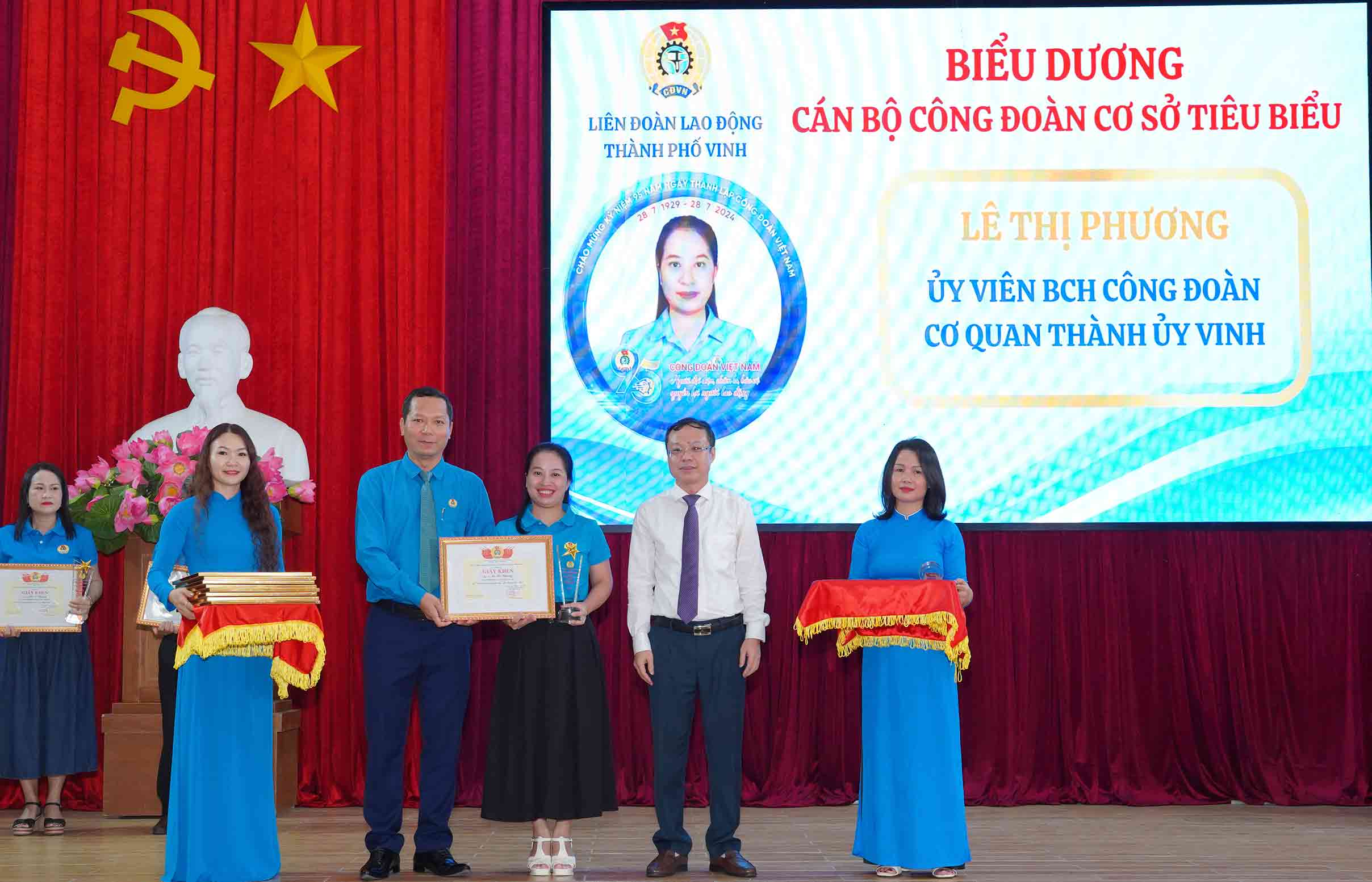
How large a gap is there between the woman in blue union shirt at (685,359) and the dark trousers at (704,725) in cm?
177

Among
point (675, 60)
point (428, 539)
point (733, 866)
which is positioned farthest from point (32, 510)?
point (675, 60)

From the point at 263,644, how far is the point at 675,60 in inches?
133

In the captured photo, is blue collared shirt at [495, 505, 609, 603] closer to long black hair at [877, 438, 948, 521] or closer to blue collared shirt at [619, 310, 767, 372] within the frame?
long black hair at [877, 438, 948, 521]

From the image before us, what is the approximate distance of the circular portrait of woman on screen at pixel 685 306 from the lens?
582cm

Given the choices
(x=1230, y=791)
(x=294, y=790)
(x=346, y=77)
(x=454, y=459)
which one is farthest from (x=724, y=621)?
(x=346, y=77)

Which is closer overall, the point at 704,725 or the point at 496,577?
the point at 496,577

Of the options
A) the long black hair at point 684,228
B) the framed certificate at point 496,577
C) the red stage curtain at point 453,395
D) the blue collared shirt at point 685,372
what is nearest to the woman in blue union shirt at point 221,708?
the framed certificate at point 496,577

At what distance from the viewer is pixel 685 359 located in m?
5.84

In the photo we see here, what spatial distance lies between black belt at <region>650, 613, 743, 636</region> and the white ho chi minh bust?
211 cm

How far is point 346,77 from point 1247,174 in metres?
4.09

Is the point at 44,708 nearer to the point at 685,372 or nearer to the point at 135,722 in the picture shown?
the point at 135,722

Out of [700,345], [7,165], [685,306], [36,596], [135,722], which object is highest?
[7,165]

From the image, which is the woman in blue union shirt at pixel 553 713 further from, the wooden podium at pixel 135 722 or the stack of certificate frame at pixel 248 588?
the wooden podium at pixel 135 722

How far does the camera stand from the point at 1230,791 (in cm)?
578
